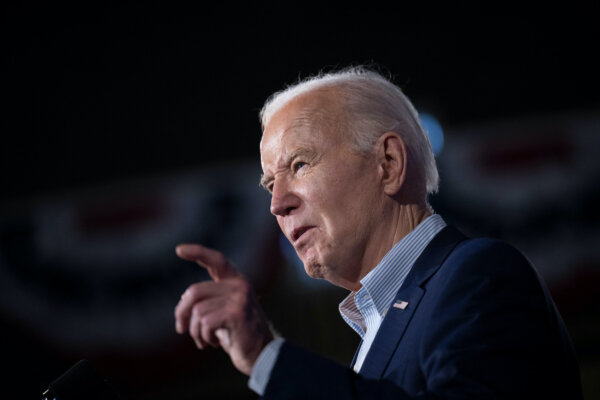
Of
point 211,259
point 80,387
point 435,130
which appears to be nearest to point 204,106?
point 435,130

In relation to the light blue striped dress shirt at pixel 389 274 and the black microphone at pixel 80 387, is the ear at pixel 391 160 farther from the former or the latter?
the black microphone at pixel 80 387

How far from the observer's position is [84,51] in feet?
14.0

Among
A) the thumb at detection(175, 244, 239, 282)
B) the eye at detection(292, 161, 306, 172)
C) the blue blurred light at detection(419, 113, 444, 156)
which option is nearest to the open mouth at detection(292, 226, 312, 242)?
the eye at detection(292, 161, 306, 172)

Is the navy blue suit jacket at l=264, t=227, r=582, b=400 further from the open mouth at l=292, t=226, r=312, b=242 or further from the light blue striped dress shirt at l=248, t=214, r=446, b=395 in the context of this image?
the open mouth at l=292, t=226, r=312, b=242

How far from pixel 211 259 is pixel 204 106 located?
127 inches

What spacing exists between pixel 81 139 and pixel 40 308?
116 cm

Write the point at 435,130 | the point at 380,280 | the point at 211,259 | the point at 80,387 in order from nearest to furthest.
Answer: the point at 211,259, the point at 80,387, the point at 380,280, the point at 435,130

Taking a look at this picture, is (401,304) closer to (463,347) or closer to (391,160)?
(463,347)

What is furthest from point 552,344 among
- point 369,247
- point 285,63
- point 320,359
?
point 285,63

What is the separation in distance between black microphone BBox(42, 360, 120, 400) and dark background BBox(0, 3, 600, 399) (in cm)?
242

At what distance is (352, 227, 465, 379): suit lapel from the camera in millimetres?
1196

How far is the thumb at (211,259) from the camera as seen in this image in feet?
3.08

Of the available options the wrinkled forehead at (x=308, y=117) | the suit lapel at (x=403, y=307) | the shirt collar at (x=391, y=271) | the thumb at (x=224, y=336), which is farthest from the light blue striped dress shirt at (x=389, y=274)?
the thumb at (x=224, y=336)

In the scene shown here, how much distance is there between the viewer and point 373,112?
5.21 feet
